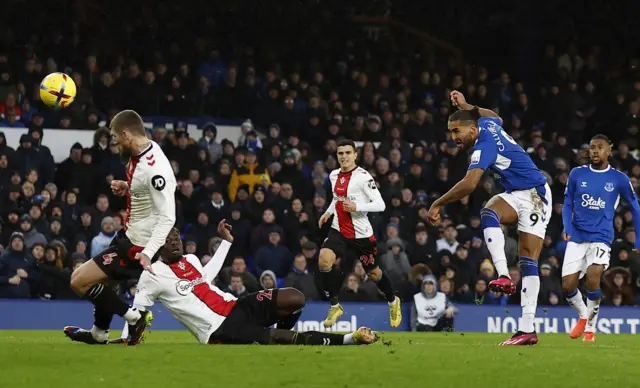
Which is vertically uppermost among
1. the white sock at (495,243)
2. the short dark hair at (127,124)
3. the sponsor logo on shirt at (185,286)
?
the short dark hair at (127,124)

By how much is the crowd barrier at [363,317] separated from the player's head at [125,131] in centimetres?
876

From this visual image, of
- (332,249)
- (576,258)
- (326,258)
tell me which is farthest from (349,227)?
(576,258)

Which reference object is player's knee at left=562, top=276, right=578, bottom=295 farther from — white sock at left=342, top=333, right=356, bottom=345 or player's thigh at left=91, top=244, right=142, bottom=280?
player's thigh at left=91, top=244, right=142, bottom=280

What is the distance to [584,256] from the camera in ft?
49.7

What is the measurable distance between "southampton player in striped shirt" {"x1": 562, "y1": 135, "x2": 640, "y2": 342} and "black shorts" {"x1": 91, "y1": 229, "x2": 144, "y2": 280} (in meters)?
6.28

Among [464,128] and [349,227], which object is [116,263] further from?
[349,227]

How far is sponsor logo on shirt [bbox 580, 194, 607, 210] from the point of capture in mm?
15047

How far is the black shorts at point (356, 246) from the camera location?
16.2m

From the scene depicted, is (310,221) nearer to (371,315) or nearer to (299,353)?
(371,315)

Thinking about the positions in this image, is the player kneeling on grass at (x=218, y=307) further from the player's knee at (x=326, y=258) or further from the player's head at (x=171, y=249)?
the player's knee at (x=326, y=258)

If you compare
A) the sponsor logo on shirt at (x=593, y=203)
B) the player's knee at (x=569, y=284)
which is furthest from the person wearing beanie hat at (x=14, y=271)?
the sponsor logo on shirt at (x=593, y=203)

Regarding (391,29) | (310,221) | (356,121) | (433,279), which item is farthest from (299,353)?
(391,29)

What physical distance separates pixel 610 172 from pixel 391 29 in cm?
1698

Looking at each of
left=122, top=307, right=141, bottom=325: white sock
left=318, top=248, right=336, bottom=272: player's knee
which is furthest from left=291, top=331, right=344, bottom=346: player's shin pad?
left=318, top=248, right=336, bottom=272: player's knee
